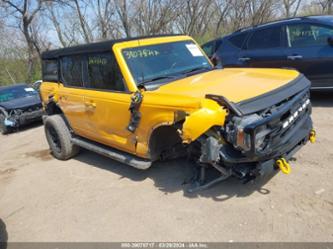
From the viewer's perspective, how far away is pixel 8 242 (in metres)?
3.63

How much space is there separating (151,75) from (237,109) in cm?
143

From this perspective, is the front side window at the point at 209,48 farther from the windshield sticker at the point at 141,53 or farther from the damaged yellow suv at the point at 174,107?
the windshield sticker at the point at 141,53

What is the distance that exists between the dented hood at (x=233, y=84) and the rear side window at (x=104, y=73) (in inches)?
27.7

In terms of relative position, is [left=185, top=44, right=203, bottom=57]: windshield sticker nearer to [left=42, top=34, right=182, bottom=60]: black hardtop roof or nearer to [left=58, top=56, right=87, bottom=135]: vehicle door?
[left=42, top=34, right=182, bottom=60]: black hardtop roof

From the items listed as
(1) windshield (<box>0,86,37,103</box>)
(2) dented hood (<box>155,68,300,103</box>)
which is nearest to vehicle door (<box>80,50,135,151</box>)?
(2) dented hood (<box>155,68,300,103</box>)

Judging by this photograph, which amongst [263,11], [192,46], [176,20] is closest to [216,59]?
[192,46]

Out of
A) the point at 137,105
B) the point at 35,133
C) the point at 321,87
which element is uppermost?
the point at 137,105

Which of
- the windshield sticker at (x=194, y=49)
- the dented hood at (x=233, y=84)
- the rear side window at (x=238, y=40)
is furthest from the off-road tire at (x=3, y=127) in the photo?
the dented hood at (x=233, y=84)

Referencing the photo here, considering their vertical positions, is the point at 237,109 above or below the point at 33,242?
above

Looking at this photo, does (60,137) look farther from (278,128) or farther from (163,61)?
(278,128)

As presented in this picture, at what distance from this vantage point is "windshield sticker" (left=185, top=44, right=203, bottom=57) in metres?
4.74

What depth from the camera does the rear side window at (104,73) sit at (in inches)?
165

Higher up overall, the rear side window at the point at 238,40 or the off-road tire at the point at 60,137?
the rear side window at the point at 238,40

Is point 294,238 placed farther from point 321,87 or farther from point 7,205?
point 321,87
